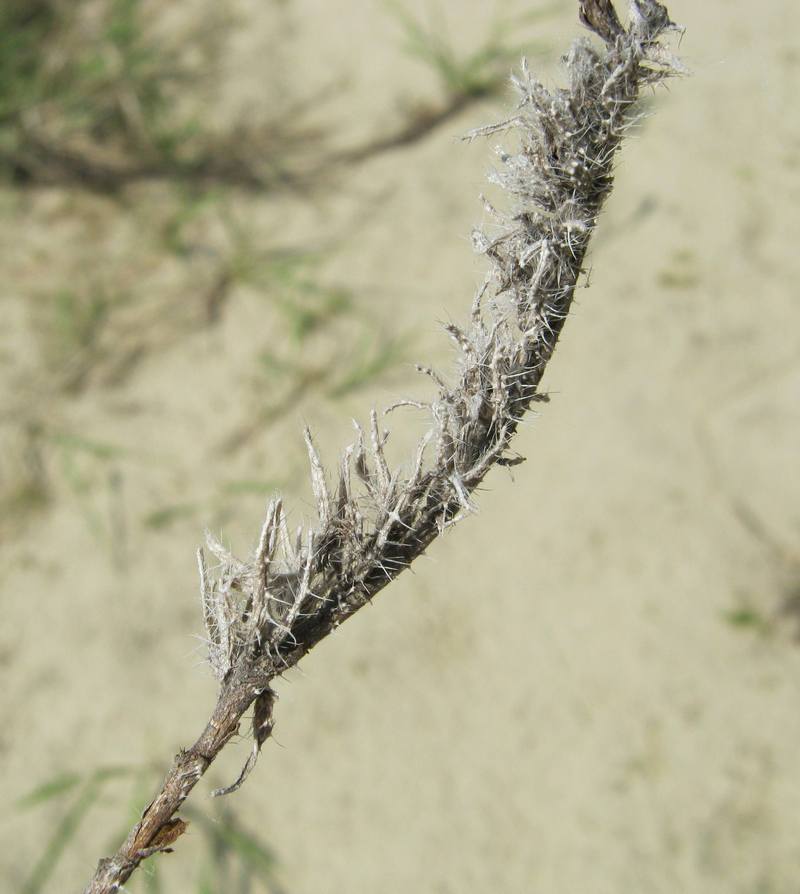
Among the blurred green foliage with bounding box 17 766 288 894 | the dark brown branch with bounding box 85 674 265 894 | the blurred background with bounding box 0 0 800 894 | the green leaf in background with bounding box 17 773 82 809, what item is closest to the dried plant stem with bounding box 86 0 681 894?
the dark brown branch with bounding box 85 674 265 894

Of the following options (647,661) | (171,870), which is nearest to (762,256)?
(647,661)

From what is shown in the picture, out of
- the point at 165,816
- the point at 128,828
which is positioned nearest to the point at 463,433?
the point at 165,816

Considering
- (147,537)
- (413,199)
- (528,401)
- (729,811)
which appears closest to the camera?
(528,401)

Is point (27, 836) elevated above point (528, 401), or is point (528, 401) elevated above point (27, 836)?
point (27, 836)

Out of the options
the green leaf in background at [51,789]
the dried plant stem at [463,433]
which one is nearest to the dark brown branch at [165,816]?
the dried plant stem at [463,433]

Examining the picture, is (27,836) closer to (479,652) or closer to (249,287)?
(479,652)

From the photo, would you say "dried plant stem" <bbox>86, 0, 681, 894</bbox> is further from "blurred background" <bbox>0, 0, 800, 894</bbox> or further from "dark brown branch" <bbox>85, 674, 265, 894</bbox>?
"blurred background" <bbox>0, 0, 800, 894</bbox>

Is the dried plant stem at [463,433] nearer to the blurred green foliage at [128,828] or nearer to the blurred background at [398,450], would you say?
the blurred background at [398,450]
